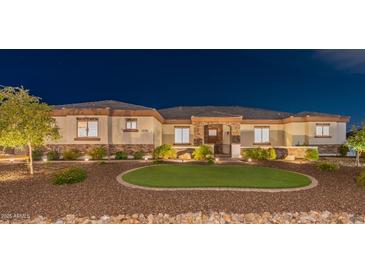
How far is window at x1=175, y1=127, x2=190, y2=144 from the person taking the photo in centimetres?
1825

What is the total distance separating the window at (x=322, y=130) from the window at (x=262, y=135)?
3.48 meters

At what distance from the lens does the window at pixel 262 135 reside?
1855 centimetres

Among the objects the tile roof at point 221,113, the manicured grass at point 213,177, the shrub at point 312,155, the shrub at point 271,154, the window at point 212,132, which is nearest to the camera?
the manicured grass at point 213,177

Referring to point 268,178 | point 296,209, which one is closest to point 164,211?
point 296,209

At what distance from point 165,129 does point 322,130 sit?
38.7 ft

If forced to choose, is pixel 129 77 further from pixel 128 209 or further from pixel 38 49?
pixel 128 209

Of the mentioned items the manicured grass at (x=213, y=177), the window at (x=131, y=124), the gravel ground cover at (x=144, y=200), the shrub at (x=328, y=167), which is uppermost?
the window at (x=131, y=124)

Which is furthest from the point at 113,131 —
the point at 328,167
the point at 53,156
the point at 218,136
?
the point at 328,167

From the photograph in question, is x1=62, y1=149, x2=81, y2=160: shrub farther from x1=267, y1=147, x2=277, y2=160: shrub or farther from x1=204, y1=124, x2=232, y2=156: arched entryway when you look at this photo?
x1=267, y1=147, x2=277, y2=160: shrub

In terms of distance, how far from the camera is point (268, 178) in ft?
32.3

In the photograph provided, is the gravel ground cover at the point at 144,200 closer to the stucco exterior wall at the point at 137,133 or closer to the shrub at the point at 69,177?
the shrub at the point at 69,177

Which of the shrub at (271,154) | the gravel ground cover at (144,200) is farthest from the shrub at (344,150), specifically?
the gravel ground cover at (144,200)

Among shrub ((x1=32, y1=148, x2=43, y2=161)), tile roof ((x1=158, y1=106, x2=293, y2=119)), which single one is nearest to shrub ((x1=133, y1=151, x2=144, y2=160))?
tile roof ((x1=158, y1=106, x2=293, y2=119))

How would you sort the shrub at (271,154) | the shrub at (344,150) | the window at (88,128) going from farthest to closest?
the window at (88,128)
the shrub at (344,150)
the shrub at (271,154)
